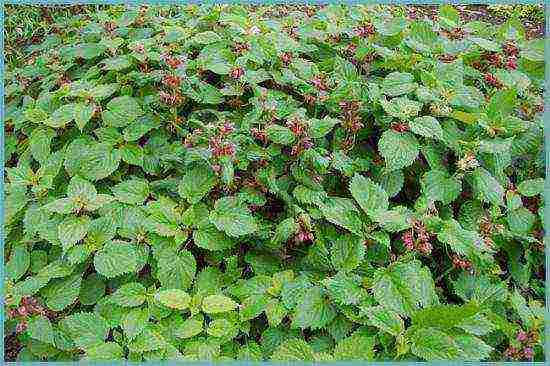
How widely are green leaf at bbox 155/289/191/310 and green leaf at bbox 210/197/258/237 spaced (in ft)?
0.88

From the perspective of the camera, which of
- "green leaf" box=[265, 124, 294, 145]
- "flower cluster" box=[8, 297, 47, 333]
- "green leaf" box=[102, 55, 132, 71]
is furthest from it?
"green leaf" box=[102, 55, 132, 71]

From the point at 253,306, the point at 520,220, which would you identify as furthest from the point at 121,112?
the point at 520,220

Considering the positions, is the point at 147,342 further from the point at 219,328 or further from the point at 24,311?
the point at 24,311

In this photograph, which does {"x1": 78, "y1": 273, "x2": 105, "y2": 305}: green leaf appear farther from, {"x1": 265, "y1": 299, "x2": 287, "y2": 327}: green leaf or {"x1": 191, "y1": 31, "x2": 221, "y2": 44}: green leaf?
{"x1": 191, "y1": 31, "x2": 221, "y2": 44}: green leaf

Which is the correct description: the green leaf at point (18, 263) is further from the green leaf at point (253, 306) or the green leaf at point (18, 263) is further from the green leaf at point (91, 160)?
the green leaf at point (253, 306)

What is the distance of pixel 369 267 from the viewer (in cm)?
A: 236

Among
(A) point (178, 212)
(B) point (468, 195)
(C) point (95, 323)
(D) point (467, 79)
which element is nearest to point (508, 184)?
(B) point (468, 195)

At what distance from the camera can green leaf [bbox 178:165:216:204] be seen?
8.33 feet

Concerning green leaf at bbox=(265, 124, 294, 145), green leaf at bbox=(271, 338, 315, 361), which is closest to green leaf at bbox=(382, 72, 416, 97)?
green leaf at bbox=(265, 124, 294, 145)

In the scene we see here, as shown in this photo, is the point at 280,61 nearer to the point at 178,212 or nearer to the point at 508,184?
the point at 178,212

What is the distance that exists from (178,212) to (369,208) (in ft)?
2.36

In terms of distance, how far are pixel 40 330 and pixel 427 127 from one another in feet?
5.18

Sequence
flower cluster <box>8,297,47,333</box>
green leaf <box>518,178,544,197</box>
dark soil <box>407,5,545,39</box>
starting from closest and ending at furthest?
flower cluster <box>8,297,47,333</box> < green leaf <box>518,178,544,197</box> < dark soil <box>407,5,545,39</box>

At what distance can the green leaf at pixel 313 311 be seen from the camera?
2213 mm
